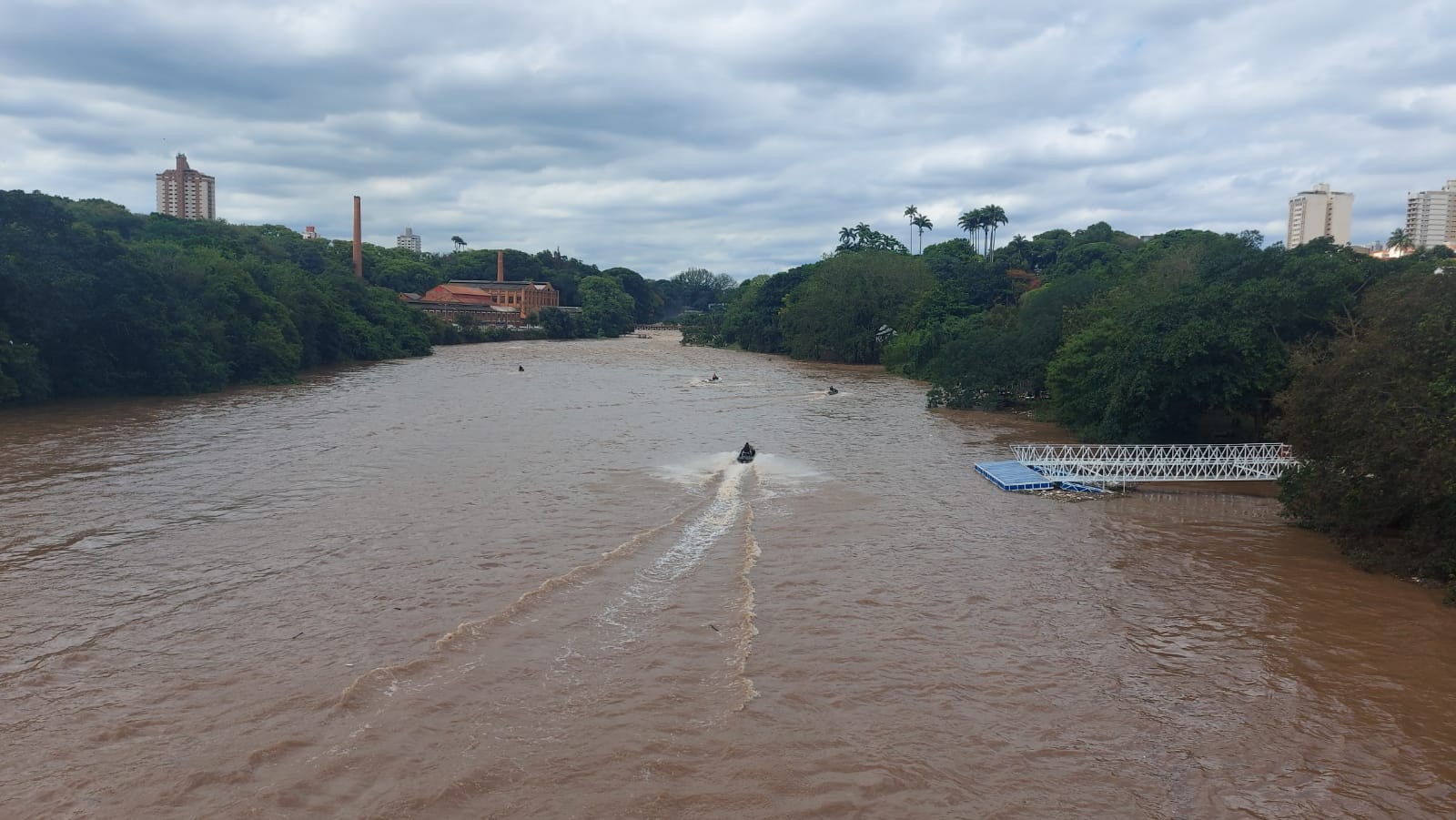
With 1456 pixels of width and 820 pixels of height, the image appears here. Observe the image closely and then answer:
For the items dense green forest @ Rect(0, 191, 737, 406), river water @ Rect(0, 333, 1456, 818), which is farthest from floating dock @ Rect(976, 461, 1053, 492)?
dense green forest @ Rect(0, 191, 737, 406)

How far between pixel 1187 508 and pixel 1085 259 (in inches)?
2576

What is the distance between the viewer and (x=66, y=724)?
10.1 m

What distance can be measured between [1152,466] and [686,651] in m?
17.4

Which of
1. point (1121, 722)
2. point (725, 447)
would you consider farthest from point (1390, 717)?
point (725, 447)

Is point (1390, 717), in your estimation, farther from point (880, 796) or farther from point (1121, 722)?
point (880, 796)

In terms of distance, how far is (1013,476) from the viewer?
81.0ft

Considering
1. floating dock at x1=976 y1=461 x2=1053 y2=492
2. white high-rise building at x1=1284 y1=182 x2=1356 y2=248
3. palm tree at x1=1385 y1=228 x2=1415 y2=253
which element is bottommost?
floating dock at x1=976 y1=461 x2=1053 y2=492

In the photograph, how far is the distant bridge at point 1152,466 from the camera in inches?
950

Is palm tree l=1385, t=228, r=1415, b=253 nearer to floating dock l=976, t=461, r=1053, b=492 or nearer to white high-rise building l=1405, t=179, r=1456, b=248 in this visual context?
floating dock l=976, t=461, r=1053, b=492

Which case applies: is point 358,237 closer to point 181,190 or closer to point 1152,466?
point 181,190

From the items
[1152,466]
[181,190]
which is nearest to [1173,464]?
[1152,466]

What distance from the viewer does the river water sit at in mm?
9281

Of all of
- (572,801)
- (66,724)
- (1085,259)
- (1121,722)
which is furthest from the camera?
(1085,259)

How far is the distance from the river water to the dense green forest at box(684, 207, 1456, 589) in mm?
1520
